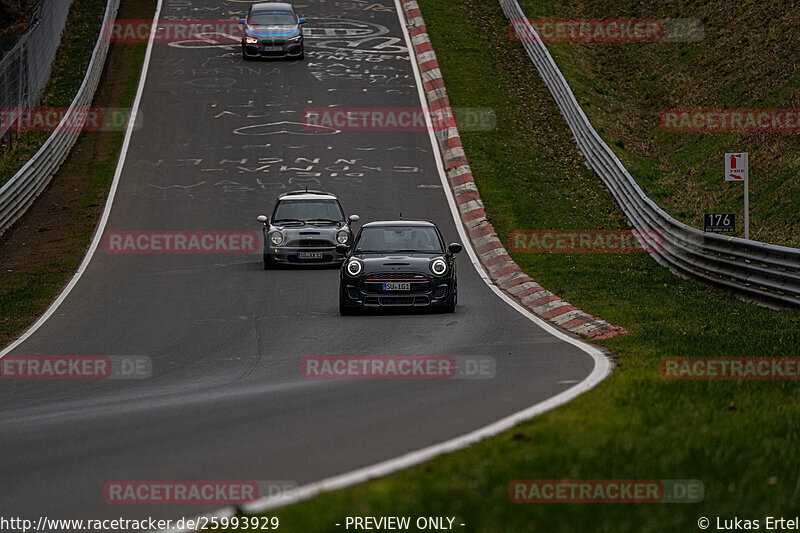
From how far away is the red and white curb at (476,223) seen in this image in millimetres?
15766

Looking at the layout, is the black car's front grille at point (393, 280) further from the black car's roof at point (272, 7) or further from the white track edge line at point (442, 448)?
the black car's roof at point (272, 7)

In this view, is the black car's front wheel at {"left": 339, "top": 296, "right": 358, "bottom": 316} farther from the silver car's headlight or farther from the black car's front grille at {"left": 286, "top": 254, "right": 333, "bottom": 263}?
the black car's front grille at {"left": 286, "top": 254, "right": 333, "bottom": 263}

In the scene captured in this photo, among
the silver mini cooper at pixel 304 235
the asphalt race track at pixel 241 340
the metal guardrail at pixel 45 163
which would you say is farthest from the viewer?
the metal guardrail at pixel 45 163

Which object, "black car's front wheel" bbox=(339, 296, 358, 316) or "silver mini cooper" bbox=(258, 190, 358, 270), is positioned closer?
"black car's front wheel" bbox=(339, 296, 358, 316)

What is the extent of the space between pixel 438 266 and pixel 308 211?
7616 mm

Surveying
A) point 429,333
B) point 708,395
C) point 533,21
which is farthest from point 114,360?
point 533,21

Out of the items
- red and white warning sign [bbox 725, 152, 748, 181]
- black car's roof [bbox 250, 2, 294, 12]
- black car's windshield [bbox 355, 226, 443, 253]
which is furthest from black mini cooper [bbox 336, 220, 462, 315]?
black car's roof [bbox 250, 2, 294, 12]

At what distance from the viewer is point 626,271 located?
70.7 ft

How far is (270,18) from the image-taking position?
135 feet

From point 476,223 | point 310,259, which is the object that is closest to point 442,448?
point 310,259

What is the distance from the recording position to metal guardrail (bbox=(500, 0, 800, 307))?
53.9 feet

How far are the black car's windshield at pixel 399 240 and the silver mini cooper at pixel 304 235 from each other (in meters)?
4.25

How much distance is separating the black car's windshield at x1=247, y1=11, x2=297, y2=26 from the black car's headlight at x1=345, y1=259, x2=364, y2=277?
25935 mm

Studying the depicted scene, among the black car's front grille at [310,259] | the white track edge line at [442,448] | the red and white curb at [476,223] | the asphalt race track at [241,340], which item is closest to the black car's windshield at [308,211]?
the black car's front grille at [310,259]
